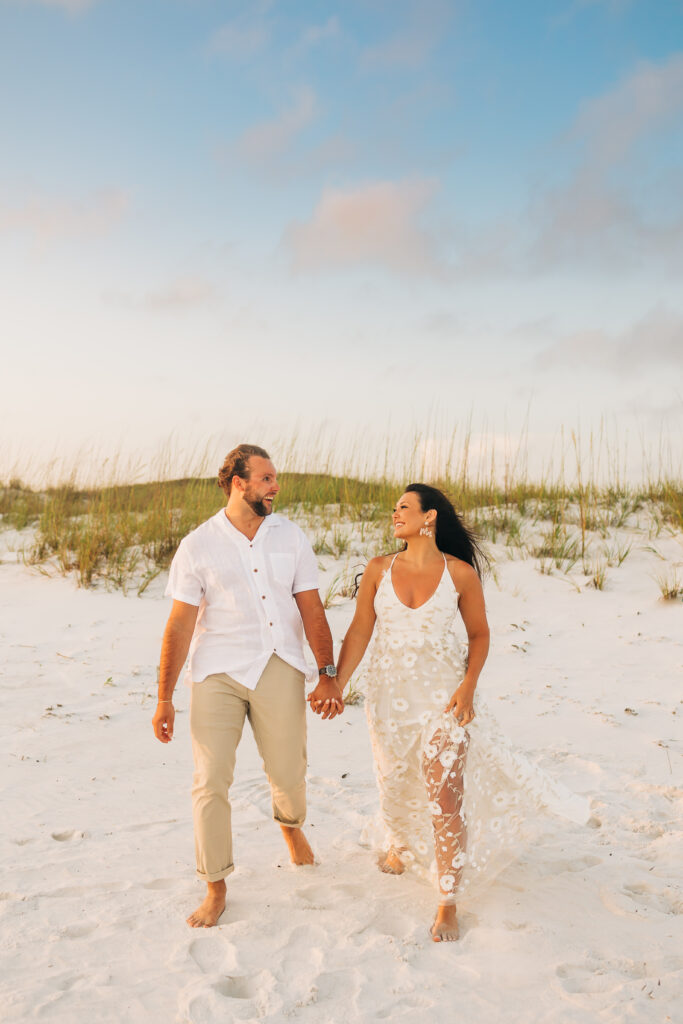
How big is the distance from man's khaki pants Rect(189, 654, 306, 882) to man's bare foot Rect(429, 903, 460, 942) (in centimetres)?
80

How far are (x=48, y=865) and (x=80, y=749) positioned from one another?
174 centimetres

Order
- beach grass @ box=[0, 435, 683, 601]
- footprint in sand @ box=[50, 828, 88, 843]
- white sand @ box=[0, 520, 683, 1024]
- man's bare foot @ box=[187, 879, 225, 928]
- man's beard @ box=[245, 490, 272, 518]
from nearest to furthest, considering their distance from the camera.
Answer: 1. white sand @ box=[0, 520, 683, 1024]
2. man's bare foot @ box=[187, 879, 225, 928]
3. man's beard @ box=[245, 490, 272, 518]
4. footprint in sand @ box=[50, 828, 88, 843]
5. beach grass @ box=[0, 435, 683, 601]

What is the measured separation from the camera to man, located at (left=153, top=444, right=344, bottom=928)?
333 centimetres

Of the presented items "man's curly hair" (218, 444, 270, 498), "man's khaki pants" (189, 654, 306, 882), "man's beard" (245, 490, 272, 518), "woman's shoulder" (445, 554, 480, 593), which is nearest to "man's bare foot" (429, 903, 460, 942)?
A: "man's khaki pants" (189, 654, 306, 882)

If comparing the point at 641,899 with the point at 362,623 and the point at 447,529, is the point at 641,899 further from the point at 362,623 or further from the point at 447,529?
the point at 447,529

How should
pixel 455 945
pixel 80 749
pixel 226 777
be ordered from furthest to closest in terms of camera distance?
pixel 80 749, pixel 226 777, pixel 455 945

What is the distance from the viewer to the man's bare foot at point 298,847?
12.4 ft

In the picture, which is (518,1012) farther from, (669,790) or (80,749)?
(80,749)

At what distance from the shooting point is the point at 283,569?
351 cm

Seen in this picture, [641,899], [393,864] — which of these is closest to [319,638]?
[393,864]

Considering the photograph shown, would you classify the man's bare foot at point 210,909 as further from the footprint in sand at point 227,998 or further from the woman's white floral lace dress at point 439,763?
the woman's white floral lace dress at point 439,763

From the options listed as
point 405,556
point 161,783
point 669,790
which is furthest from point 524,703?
point 405,556

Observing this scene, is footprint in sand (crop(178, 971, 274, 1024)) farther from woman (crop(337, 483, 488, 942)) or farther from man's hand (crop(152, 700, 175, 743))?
man's hand (crop(152, 700, 175, 743))

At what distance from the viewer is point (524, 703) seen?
6402 millimetres
